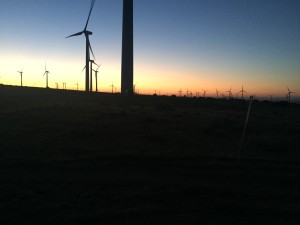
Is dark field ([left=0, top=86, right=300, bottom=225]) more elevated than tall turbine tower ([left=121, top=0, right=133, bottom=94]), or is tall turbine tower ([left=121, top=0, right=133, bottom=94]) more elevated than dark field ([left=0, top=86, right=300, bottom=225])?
tall turbine tower ([left=121, top=0, right=133, bottom=94])

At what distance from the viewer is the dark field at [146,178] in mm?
10789

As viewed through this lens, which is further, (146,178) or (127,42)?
(127,42)

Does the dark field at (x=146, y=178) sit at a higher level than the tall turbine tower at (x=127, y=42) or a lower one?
lower

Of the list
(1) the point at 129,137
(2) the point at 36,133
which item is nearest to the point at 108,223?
(1) the point at 129,137

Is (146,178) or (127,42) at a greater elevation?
(127,42)

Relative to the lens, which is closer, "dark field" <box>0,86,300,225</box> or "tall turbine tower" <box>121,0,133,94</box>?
"dark field" <box>0,86,300,225</box>

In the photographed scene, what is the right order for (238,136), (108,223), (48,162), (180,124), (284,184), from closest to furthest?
(108,223) → (284,184) → (48,162) → (238,136) → (180,124)

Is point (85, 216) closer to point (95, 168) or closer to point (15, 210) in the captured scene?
point (15, 210)

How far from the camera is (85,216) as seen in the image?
1050cm

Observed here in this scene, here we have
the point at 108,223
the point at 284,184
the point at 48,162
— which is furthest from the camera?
the point at 48,162

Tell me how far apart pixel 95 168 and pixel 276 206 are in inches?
297

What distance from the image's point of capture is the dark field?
425 inches

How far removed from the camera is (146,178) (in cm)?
1435

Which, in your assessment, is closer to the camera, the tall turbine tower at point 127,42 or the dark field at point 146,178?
the dark field at point 146,178
